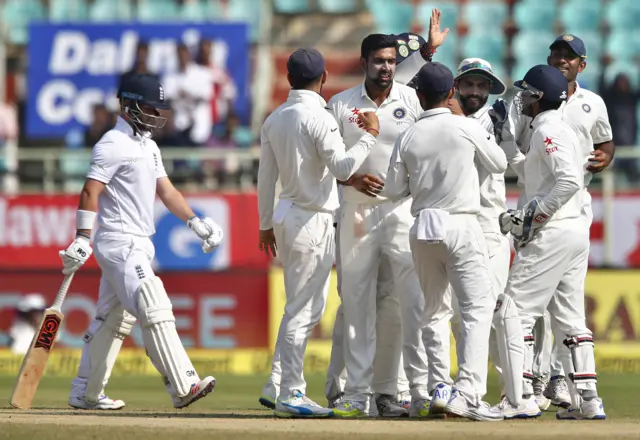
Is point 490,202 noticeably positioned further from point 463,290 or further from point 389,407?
point 389,407

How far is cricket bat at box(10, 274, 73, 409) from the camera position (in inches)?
346

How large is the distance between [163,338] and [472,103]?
248 cm

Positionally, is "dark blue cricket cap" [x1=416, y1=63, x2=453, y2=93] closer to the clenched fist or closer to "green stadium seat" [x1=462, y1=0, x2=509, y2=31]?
the clenched fist

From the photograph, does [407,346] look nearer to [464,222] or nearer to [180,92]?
[464,222]

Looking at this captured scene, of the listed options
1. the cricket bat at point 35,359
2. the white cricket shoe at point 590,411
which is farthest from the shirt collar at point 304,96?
the white cricket shoe at point 590,411

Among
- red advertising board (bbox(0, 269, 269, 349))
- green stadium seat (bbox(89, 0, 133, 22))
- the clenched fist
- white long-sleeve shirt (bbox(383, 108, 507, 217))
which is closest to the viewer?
white long-sleeve shirt (bbox(383, 108, 507, 217))

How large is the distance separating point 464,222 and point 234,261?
26.7ft

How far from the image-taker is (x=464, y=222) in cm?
764

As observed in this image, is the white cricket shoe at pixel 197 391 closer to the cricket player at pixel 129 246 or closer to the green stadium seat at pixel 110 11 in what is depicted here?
the cricket player at pixel 129 246

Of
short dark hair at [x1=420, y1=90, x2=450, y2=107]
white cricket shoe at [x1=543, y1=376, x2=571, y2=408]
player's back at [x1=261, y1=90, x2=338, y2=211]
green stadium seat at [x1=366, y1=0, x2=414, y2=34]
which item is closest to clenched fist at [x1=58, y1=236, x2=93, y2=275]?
player's back at [x1=261, y1=90, x2=338, y2=211]

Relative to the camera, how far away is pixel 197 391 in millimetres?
8219

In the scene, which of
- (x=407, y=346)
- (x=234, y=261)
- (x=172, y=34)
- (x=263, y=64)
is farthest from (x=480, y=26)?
(x=407, y=346)

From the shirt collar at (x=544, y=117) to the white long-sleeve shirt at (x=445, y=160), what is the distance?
1.28 ft

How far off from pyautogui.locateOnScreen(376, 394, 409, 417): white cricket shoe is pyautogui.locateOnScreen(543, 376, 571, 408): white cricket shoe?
1303 mm
